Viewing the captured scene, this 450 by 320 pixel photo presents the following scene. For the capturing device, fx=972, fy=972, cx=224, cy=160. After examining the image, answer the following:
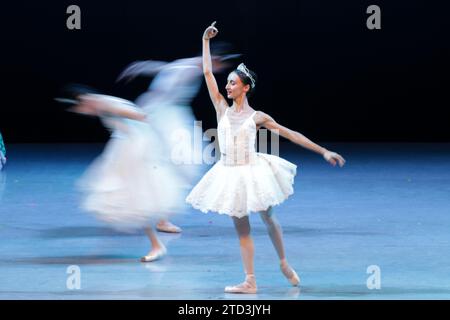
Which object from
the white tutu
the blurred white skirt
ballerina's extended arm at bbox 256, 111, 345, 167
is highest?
ballerina's extended arm at bbox 256, 111, 345, 167

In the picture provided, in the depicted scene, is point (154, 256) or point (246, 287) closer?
point (246, 287)

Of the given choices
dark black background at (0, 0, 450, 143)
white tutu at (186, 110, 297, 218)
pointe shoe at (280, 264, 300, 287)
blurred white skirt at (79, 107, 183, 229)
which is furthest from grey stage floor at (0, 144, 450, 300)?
dark black background at (0, 0, 450, 143)

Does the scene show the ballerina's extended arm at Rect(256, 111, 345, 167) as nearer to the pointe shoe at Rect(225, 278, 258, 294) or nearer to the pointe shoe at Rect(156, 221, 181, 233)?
the pointe shoe at Rect(225, 278, 258, 294)

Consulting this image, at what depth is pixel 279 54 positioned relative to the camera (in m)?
11.3

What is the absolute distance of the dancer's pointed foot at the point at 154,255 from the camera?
5.65m

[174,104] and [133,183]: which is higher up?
[174,104]

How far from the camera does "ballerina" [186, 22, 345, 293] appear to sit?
4.78 meters

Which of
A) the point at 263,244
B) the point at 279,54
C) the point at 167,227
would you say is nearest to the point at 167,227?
the point at 167,227

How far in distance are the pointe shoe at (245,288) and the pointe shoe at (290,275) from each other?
0.18 m

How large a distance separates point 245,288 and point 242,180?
1.77ft

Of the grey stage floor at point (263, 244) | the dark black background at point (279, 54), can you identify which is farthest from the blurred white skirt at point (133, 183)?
the dark black background at point (279, 54)

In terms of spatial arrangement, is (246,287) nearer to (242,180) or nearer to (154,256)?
(242,180)

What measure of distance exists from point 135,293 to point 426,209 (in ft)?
10.5

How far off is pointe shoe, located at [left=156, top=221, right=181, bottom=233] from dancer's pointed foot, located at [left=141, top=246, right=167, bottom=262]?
2.82 feet
